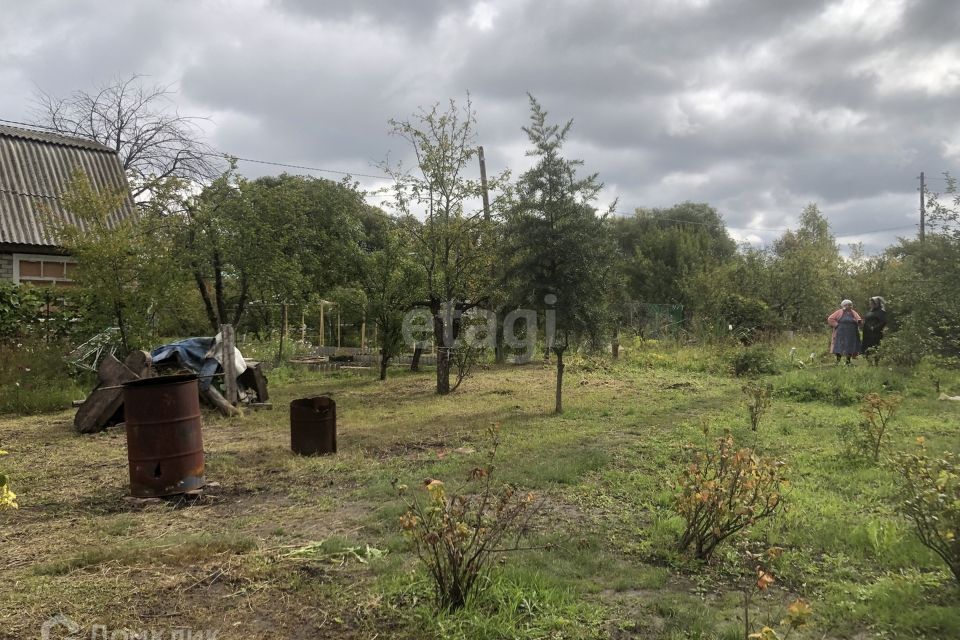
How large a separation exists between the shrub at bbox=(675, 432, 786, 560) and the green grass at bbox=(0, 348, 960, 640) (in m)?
0.17

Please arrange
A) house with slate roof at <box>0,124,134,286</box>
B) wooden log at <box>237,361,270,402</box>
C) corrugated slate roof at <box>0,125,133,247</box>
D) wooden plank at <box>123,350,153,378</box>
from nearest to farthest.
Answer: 1. wooden plank at <box>123,350,153,378</box>
2. wooden log at <box>237,361,270,402</box>
3. house with slate roof at <box>0,124,134,286</box>
4. corrugated slate roof at <box>0,125,133,247</box>

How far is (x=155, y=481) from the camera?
17.2ft

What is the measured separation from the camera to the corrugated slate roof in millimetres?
14695

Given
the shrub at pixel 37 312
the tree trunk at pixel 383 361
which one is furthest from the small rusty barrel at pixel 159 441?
the tree trunk at pixel 383 361

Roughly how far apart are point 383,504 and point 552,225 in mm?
5359

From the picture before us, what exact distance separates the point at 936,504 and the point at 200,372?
369 inches

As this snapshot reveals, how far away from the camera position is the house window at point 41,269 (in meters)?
14.5

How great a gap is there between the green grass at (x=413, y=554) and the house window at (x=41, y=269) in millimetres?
7459

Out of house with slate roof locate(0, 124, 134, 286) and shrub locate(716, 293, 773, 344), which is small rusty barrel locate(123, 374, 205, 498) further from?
shrub locate(716, 293, 773, 344)

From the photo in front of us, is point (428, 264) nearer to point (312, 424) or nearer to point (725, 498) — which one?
point (312, 424)

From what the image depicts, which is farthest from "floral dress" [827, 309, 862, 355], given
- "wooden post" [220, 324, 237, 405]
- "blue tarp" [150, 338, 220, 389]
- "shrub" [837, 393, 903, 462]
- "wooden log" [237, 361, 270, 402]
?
"blue tarp" [150, 338, 220, 389]

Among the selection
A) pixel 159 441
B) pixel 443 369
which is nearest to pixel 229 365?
pixel 443 369

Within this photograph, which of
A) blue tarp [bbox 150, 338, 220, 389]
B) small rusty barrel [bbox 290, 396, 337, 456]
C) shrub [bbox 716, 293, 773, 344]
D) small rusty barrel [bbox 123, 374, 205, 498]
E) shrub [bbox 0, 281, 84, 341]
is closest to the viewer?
small rusty barrel [bbox 123, 374, 205, 498]

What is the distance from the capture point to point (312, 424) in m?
6.78
